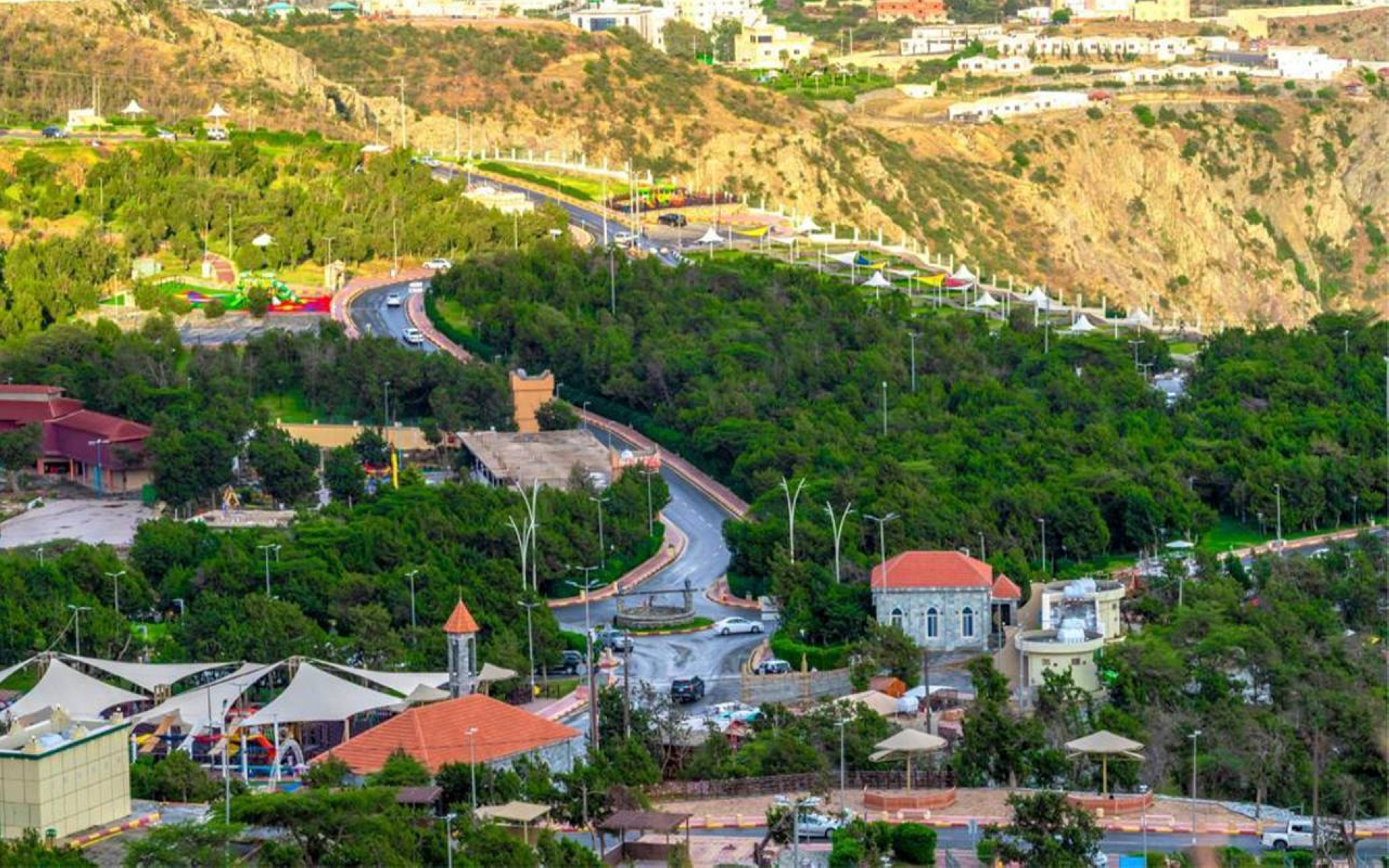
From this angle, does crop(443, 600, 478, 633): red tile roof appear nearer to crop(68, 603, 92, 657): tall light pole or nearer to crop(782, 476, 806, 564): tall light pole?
crop(68, 603, 92, 657): tall light pole

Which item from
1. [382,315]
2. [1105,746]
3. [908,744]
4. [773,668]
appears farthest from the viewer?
[382,315]

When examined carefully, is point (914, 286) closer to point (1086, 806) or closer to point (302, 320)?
point (302, 320)

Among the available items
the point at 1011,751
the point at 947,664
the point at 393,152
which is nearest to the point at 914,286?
the point at 393,152

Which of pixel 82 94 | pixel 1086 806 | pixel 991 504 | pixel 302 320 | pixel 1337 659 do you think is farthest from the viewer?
pixel 82 94

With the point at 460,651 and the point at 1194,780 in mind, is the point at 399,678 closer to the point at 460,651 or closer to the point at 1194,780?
the point at 460,651

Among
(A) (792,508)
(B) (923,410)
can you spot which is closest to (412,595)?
(A) (792,508)

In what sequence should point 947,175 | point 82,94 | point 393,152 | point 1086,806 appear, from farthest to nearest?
1. point 947,175
2. point 82,94
3. point 393,152
4. point 1086,806

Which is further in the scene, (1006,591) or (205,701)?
(1006,591)
